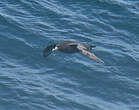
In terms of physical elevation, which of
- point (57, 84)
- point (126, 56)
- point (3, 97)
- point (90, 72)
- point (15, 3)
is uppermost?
point (15, 3)

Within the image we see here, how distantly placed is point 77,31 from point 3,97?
6.51 metres

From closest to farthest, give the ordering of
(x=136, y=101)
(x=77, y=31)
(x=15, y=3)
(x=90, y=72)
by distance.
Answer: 1. (x=136, y=101)
2. (x=90, y=72)
3. (x=77, y=31)
4. (x=15, y=3)

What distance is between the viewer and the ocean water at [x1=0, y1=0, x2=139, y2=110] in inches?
662

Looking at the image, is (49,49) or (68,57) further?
(68,57)

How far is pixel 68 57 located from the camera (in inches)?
775

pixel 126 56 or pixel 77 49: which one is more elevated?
pixel 126 56

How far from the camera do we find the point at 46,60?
19.1 metres

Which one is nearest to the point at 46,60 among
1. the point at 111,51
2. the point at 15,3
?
the point at 111,51

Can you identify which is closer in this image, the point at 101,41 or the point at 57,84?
the point at 57,84

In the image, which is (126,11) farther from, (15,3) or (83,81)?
(83,81)

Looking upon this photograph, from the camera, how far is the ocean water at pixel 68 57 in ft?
55.2

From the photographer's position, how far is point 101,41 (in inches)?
827

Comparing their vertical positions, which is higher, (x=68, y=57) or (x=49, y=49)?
(x=68, y=57)

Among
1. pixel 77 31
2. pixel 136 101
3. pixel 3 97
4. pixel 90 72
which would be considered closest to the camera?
pixel 3 97
